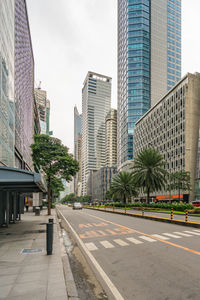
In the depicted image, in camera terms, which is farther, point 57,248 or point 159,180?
point 159,180

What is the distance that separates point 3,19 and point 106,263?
32263mm

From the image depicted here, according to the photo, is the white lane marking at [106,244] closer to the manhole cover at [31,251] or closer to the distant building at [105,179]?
the manhole cover at [31,251]

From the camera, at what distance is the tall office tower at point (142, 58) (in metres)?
118

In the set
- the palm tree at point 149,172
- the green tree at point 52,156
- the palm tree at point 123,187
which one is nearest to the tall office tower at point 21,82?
the green tree at point 52,156

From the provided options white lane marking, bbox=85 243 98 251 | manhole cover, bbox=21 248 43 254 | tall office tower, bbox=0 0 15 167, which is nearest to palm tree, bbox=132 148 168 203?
tall office tower, bbox=0 0 15 167

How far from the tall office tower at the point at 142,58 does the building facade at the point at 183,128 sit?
3839 centimetres

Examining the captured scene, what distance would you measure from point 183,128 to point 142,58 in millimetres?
66626

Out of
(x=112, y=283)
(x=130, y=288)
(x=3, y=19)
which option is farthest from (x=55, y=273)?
(x=3, y=19)

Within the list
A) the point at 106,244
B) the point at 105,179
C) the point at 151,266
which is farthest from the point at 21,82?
the point at 105,179

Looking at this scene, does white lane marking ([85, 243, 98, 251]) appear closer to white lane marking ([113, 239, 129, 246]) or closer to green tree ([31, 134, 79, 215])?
white lane marking ([113, 239, 129, 246])

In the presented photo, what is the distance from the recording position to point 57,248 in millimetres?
9727

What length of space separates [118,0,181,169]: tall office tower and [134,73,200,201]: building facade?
38.4 metres

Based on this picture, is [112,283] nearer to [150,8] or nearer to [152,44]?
[152,44]

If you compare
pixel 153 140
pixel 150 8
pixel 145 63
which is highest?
pixel 150 8
